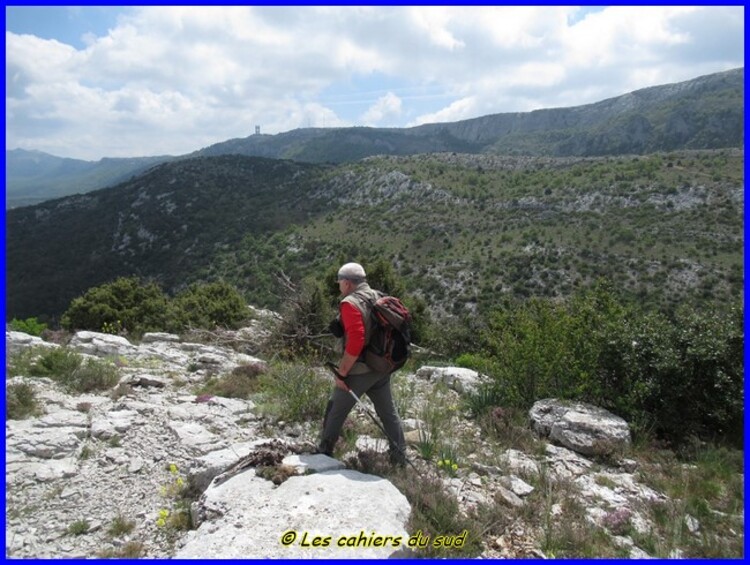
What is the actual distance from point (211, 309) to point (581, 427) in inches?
516

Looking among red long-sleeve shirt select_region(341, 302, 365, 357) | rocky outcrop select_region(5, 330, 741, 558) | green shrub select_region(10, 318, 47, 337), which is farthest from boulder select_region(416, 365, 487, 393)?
green shrub select_region(10, 318, 47, 337)

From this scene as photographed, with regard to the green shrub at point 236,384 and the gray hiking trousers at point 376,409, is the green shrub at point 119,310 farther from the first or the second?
the gray hiking trousers at point 376,409

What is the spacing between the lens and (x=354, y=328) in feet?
13.1

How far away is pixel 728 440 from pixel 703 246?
40939 millimetres

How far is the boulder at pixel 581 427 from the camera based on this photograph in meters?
5.21

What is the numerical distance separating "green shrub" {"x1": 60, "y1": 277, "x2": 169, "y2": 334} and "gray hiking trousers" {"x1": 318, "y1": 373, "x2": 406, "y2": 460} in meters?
12.0

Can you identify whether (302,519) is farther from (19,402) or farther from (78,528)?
(19,402)

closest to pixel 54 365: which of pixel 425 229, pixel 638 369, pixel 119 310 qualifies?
pixel 638 369

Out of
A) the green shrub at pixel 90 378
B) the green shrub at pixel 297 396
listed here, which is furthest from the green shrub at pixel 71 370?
the green shrub at pixel 297 396

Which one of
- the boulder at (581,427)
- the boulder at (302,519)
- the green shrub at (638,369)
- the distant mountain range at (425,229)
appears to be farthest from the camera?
the distant mountain range at (425,229)

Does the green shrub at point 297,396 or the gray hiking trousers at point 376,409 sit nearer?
the gray hiking trousers at point 376,409

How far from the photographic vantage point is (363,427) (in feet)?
17.7

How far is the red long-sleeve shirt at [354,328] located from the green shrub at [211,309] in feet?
36.2

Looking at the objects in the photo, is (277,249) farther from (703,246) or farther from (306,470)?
(306,470)
